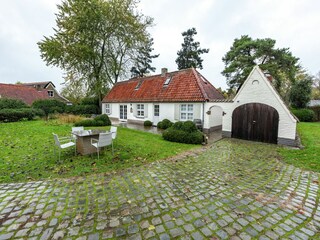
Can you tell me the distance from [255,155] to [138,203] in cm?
627

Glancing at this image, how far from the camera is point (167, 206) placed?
3.32 meters

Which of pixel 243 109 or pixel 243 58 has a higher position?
pixel 243 58

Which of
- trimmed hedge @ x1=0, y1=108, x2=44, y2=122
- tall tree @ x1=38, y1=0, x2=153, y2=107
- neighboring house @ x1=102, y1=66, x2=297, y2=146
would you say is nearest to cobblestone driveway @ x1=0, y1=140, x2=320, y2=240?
neighboring house @ x1=102, y1=66, x2=297, y2=146

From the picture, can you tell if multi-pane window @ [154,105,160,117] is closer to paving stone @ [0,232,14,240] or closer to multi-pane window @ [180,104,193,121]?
multi-pane window @ [180,104,193,121]

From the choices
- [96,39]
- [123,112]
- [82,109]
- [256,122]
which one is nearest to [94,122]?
[123,112]

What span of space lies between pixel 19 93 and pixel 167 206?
37004 millimetres

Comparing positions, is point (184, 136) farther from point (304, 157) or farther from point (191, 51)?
point (191, 51)

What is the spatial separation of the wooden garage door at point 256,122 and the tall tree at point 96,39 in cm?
1998

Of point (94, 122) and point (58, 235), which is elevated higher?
point (94, 122)

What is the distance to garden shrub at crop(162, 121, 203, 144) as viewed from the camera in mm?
9484

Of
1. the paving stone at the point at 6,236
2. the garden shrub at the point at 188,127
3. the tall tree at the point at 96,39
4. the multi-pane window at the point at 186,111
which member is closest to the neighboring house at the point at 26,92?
the tall tree at the point at 96,39

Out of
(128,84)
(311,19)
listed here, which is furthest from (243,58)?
(128,84)

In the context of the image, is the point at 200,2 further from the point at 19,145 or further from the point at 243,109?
the point at 19,145

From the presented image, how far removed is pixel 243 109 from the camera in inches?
415
